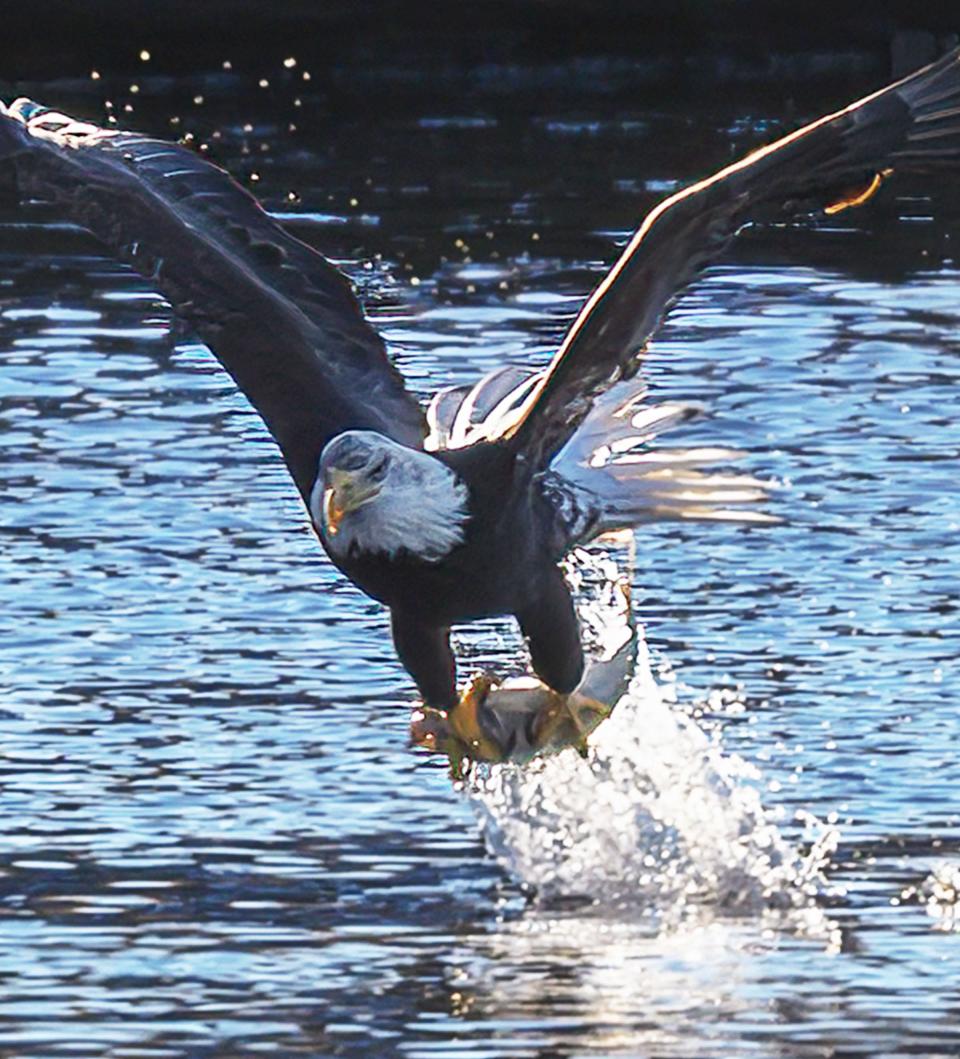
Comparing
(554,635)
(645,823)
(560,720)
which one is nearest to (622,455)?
(554,635)

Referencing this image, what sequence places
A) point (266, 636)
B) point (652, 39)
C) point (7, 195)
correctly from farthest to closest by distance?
point (652, 39)
point (7, 195)
point (266, 636)

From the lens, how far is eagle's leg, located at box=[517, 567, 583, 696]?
7.08 metres

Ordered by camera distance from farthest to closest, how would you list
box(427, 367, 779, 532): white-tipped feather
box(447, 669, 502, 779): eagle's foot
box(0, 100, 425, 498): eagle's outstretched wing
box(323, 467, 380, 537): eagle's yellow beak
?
1. box(447, 669, 502, 779): eagle's foot
2. box(0, 100, 425, 498): eagle's outstretched wing
3. box(427, 367, 779, 532): white-tipped feather
4. box(323, 467, 380, 537): eagle's yellow beak

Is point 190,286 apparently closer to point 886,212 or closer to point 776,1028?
point 776,1028

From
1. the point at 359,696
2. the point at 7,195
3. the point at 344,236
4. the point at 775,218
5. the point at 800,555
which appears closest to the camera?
the point at 775,218

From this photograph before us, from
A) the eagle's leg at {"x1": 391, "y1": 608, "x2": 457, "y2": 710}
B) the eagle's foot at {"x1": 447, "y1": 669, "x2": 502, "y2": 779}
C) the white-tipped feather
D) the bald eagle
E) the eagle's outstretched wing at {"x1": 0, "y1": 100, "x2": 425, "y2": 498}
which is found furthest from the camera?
the eagle's foot at {"x1": 447, "y1": 669, "x2": 502, "y2": 779}

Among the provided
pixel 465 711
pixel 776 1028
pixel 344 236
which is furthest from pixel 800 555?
pixel 344 236

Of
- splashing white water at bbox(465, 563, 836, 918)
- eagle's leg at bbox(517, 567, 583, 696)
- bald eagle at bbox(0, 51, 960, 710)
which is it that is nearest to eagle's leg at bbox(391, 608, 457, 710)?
bald eagle at bbox(0, 51, 960, 710)

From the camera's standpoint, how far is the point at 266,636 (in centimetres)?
900

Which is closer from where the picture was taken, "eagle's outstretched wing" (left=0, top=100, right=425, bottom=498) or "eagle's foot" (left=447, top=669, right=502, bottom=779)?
"eagle's outstretched wing" (left=0, top=100, right=425, bottom=498)

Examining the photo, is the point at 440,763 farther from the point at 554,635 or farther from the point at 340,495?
the point at 340,495

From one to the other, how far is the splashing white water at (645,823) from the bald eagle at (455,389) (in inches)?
14.4

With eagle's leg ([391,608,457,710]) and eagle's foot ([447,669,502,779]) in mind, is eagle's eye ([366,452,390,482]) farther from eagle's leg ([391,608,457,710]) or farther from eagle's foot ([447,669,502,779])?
eagle's foot ([447,669,502,779])

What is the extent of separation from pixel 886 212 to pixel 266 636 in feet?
23.6
